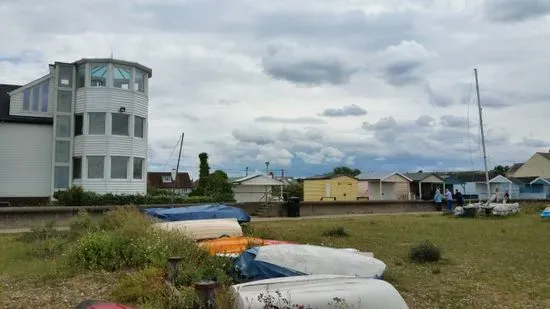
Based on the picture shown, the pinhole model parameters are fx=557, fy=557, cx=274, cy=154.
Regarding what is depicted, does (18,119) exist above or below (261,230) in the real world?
above

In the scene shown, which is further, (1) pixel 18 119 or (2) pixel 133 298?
(1) pixel 18 119

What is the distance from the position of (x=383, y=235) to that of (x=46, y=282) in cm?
1237

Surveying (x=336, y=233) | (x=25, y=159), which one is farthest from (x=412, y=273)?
(x=25, y=159)

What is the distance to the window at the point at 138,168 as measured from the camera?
112 ft

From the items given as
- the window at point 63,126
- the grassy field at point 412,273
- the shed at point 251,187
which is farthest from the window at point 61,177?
the grassy field at point 412,273

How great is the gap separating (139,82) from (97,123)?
3713 mm

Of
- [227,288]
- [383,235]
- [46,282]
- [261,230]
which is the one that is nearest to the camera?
[227,288]

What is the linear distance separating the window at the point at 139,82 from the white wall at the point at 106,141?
31.3 inches

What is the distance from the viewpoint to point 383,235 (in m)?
18.8

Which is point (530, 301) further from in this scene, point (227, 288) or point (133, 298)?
point (133, 298)

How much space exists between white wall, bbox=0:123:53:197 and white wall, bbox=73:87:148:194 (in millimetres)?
1872

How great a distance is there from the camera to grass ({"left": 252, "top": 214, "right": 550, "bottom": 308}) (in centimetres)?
941

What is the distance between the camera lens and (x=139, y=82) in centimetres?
3478

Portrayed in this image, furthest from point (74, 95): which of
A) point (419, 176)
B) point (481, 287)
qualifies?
point (419, 176)
